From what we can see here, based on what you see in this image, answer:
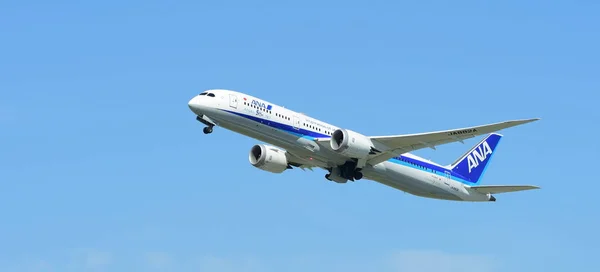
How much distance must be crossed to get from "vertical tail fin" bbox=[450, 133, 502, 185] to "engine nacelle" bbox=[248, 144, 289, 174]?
11.7 meters

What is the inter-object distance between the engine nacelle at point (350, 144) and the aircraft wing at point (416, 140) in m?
0.54

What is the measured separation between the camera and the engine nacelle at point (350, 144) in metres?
56.0

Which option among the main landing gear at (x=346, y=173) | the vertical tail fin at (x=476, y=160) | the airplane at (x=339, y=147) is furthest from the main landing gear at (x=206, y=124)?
the vertical tail fin at (x=476, y=160)

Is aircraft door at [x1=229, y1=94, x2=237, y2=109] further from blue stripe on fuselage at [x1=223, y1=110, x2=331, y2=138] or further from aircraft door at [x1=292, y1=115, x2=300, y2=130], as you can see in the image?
aircraft door at [x1=292, y1=115, x2=300, y2=130]

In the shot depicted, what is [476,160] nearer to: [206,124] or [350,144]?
[350,144]

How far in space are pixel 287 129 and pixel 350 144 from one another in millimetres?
3744

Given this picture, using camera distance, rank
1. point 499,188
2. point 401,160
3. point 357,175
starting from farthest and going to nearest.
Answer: point 499,188, point 401,160, point 357,175

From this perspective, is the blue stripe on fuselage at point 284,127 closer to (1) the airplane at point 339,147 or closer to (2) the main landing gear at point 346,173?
(1) the airplane at point 339,147

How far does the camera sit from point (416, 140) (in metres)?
55.7

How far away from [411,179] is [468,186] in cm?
576

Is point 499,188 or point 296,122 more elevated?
point 296,122

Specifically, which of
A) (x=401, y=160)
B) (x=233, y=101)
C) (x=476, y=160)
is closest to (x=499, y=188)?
(x=401, y=160)

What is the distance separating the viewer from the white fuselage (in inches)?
2144

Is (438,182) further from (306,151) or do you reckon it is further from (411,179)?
(306,151)
